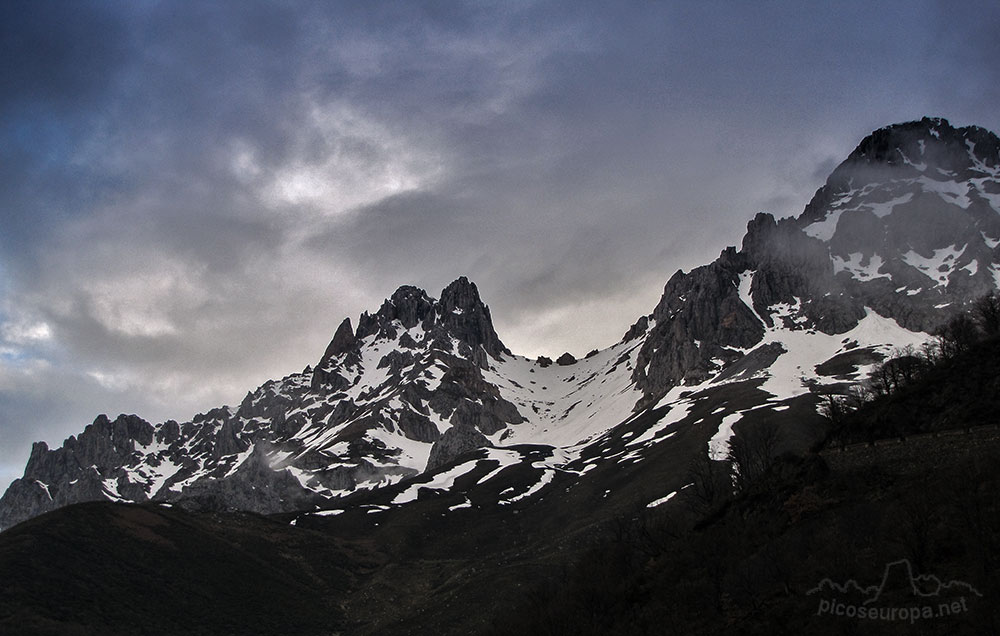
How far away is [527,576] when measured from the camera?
93.9 m

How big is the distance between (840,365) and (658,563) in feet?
577

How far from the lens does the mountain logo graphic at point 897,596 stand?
23062 millimetres

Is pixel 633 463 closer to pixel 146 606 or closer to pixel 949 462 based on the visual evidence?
pixel 146 606

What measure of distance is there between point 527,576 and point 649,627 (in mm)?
62148

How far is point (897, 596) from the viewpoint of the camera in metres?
25.1

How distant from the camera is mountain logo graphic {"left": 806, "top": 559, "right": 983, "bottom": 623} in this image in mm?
23062

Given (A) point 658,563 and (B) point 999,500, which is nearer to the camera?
(B) point 999,500

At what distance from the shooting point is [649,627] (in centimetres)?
3494

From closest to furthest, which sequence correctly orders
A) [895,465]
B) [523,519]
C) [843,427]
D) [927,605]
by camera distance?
1. [927,605]
2. [895,465]
3. [843,427]
4. [523,519]

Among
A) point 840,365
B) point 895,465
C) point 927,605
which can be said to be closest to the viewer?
point 927,605

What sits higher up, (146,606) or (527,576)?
(146,606)

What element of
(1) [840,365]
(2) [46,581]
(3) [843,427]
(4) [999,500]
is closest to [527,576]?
(3) [843,427]

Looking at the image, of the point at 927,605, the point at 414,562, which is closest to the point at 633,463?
the point at 414,562

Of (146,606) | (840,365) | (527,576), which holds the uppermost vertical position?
(840,365)
